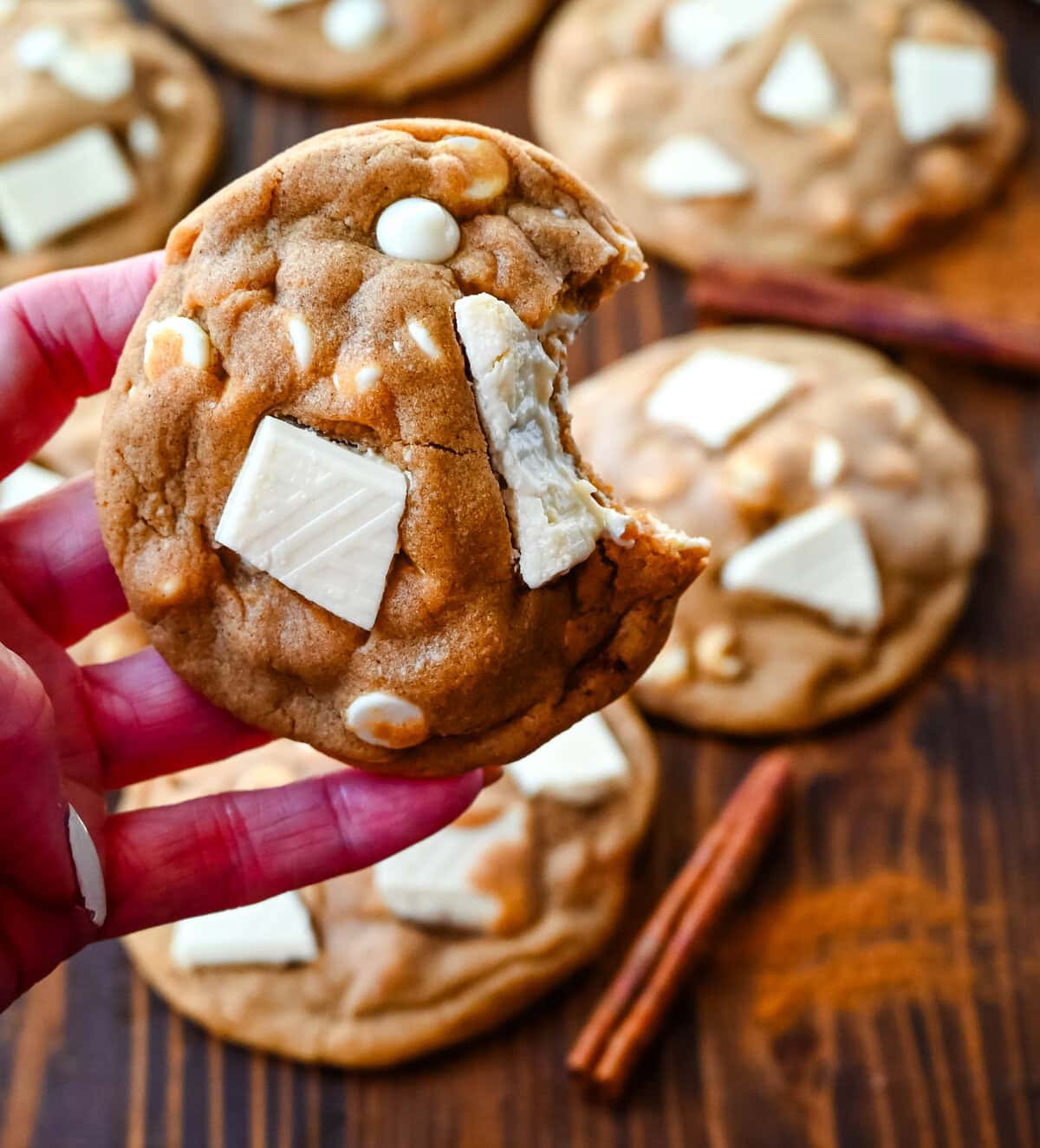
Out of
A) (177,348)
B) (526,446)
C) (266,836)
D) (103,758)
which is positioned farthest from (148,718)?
(526,446)

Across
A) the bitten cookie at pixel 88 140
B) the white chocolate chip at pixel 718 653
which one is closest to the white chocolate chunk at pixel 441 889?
the white chocolate chip at pixel 718 653

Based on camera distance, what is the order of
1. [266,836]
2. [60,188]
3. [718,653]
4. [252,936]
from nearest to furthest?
[266,836]
[252,936]
[718,653]
[60,188]

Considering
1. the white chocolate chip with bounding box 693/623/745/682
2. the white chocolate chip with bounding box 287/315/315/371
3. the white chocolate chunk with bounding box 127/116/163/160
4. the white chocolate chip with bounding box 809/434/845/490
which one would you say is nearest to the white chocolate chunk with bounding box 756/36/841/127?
the white chocolate chip with bounding box 809/434/845/490

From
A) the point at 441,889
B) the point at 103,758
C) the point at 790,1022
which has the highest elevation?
the point at 103,758

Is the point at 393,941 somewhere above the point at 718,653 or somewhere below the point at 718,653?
below

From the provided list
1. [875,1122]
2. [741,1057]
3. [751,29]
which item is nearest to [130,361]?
[741,1057]

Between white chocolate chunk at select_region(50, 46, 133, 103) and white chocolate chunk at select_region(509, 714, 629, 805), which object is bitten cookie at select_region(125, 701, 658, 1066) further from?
white chocolate chunk at select_region(50, 46, 133, 103)

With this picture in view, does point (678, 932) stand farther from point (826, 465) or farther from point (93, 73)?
point (93, 73)
